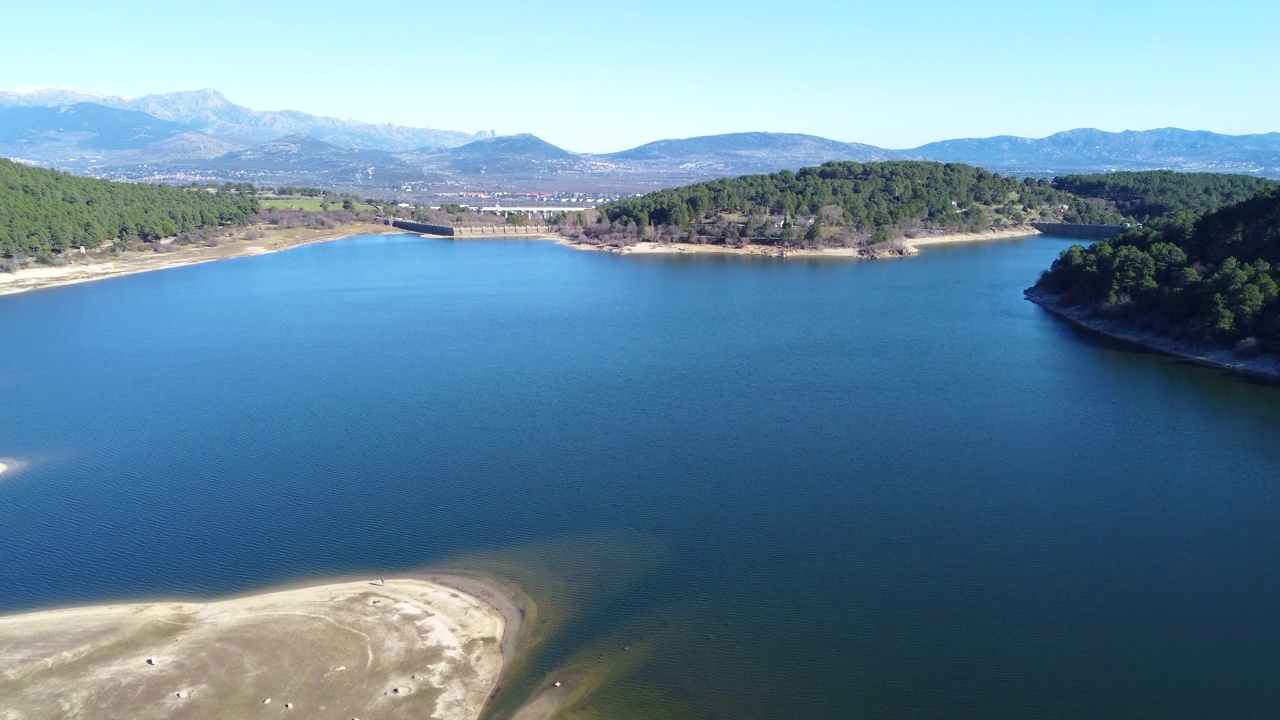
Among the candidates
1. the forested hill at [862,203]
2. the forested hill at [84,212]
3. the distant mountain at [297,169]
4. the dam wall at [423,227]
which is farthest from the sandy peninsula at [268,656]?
the distant mountain at [297,169]

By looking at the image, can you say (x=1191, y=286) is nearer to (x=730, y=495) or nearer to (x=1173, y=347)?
(x=1173, y=347)

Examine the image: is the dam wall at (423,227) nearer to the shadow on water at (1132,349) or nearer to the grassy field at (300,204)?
the grassy field at (300,204)

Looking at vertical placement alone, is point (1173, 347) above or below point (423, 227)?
below

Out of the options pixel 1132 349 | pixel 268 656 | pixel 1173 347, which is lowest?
pixel 268 656

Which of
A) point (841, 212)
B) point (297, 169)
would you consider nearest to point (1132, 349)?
point (841, 212)

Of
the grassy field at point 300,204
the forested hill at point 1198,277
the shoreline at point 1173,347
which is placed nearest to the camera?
the shoreline at point 1173,347

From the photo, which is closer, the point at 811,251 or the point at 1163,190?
the point at 811,251
